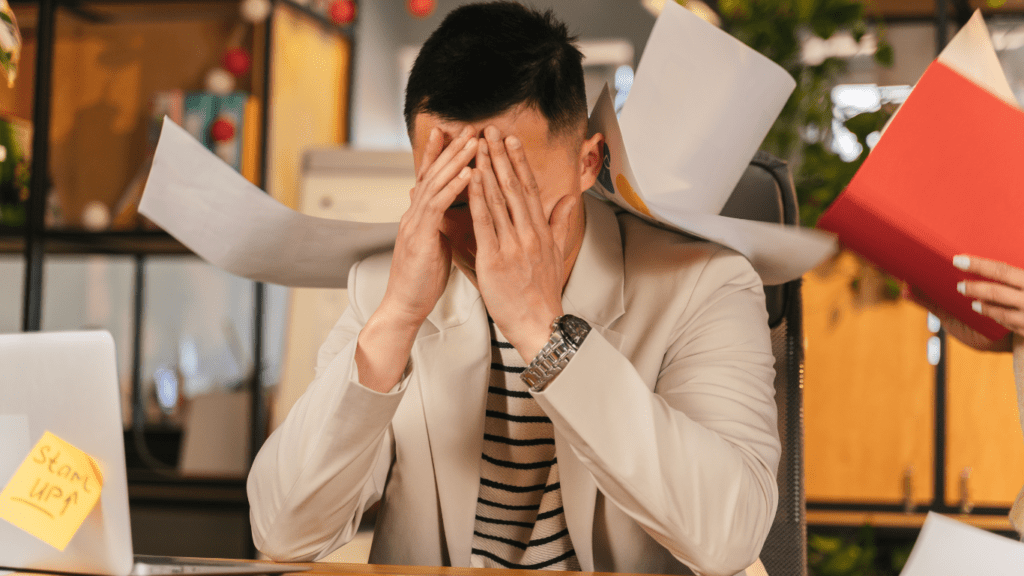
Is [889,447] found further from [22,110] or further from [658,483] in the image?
[22,110]

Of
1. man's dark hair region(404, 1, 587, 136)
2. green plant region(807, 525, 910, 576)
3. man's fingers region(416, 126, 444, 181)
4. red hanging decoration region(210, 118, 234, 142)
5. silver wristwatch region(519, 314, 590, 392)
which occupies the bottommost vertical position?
green plant region(807, 525, 910, 576)

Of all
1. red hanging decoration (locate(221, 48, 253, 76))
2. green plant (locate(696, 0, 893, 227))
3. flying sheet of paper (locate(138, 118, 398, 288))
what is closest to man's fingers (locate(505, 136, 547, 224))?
flying sheet of paper (locate(138, 118, 398, 288))

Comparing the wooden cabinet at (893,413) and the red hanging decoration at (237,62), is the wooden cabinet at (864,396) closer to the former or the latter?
the wooden cabinet at (893,413)

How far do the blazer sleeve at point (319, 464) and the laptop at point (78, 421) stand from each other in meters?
0.19

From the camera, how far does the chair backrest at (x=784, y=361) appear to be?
3.37 feet

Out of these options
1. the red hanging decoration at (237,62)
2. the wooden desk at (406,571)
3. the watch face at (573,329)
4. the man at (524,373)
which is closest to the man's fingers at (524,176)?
the man at (524,373)

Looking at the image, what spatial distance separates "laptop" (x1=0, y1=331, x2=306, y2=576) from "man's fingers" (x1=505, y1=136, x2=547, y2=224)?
16.7 inches

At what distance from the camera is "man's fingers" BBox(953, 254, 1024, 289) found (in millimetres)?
781

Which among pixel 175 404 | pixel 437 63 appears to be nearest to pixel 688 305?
pixel 437 63

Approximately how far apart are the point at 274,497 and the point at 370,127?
2.44m

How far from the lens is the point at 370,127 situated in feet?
10.2

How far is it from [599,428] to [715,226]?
275 mm

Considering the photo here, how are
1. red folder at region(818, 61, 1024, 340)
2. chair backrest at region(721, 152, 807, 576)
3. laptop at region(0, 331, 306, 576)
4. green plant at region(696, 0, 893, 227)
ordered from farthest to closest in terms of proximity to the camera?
green plant at region(696, 0, 893, 227) < chair backrest at region(721, 152, 807, 576) < red folder at region(818, 61, 1024, 340) < laptop at region(0, 331, 306, 576)

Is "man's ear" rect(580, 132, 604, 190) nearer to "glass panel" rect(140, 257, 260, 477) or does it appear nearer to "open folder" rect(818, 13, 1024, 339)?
"open folder" rect(818, 13, 1024, 339)
